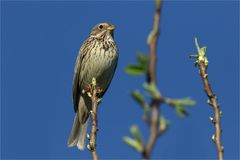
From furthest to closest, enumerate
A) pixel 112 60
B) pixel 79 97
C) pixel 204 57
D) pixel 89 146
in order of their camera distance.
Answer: pixel 79 97 → pixel 112 60 → pixel 89 146 → pixel 204 57

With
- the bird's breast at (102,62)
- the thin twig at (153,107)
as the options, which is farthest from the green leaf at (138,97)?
the bird's breast at (102,62)

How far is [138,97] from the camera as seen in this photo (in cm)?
100

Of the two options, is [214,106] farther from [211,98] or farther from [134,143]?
[134,143]

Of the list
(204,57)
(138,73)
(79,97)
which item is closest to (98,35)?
(79,97)

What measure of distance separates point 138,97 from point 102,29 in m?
9.07

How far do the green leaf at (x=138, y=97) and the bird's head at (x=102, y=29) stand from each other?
345 inches

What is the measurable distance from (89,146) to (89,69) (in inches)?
219

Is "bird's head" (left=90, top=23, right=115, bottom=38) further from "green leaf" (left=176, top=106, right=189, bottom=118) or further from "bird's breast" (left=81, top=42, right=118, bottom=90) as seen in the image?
"green leaf" (left=176, top=106, right=189, bottom=118)

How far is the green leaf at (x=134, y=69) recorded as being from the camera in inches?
40.8

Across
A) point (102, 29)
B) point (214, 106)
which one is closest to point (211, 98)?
point (214, 106)

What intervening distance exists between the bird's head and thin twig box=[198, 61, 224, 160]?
6.83 meters

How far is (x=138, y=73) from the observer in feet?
3.43

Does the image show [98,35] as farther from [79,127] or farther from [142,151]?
[142,151]

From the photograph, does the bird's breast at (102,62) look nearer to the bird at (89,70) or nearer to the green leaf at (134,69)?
the bird at (89,70)
